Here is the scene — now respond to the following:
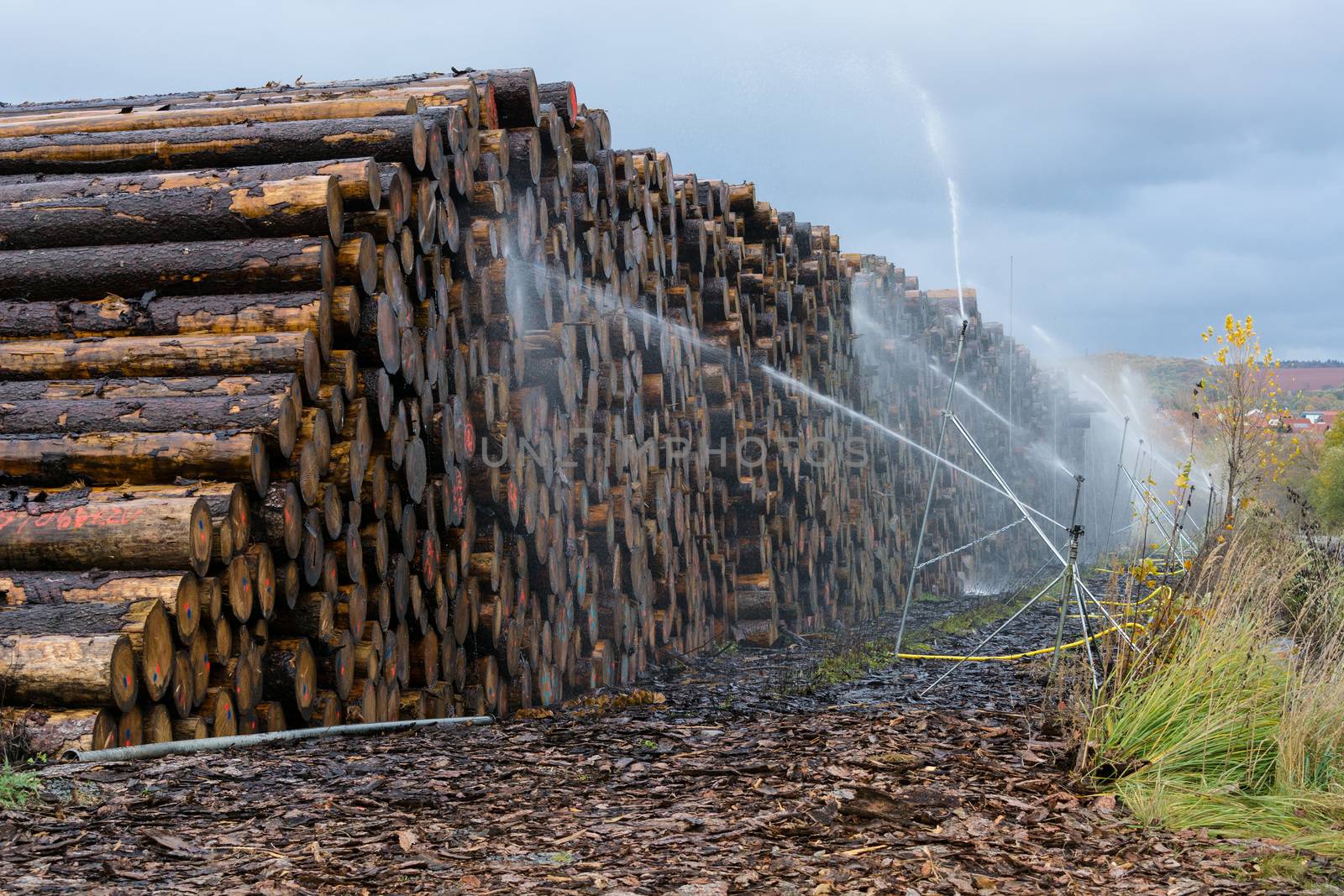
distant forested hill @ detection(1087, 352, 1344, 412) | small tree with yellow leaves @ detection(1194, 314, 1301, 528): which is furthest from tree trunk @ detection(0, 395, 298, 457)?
distant forested hill @ detection(1087, 352, 1344, 412)

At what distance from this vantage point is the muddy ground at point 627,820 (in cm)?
371

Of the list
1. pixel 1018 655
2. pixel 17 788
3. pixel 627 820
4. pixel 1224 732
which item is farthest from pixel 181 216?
pixel 1018 655

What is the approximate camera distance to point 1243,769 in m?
5.13

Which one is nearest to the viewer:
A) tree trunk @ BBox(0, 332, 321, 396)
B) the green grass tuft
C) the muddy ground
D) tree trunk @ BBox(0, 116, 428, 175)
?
the muddy ground

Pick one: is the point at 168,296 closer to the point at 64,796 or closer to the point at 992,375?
the point at 64,796

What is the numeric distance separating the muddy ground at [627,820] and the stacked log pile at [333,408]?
694mm

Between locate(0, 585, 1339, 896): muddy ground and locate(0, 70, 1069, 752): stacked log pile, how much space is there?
694 mm

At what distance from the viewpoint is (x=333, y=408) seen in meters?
5.97

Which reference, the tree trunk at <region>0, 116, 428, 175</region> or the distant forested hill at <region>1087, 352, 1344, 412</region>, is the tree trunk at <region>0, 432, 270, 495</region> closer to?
the tree trunk at <region>0, 116, 428, 175</region>

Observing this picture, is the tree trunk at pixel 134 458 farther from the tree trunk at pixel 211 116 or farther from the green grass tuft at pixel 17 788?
the tree trunk at pixel 211 116

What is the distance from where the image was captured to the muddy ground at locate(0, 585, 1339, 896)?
3705 millimetres

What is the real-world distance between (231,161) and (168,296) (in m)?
1.03

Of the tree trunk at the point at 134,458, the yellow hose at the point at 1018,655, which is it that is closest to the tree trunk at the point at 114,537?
the tree trunk at the point at 134,458

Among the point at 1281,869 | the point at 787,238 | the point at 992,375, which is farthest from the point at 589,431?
the point at 992,375
